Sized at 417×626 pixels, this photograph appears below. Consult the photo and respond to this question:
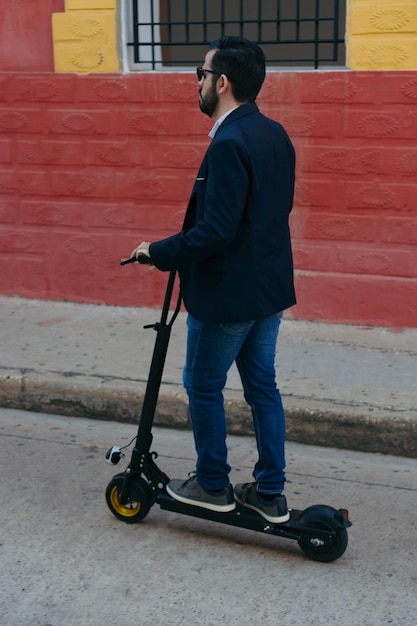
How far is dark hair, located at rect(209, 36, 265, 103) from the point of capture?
357cm

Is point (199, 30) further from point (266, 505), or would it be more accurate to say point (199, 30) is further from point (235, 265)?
point (266, 505)

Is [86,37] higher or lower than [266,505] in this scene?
higher

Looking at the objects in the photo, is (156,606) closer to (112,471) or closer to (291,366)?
(112,471)

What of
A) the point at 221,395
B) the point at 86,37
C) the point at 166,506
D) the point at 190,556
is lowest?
the point at 190,556

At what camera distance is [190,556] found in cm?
377

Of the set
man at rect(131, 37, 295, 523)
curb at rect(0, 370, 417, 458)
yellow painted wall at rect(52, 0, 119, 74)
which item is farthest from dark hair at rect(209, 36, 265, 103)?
yellow painted wall at rect(52, 0, 119, 74)

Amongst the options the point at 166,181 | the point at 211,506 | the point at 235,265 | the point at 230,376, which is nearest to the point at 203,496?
the point at 211,506

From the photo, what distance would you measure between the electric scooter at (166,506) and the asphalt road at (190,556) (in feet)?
0.25

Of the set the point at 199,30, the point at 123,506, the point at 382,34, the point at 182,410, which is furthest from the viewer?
the point at 199,30

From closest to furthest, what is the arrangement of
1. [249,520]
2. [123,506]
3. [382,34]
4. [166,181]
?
1. [249,520]
2. [123,506]
3. [382,34]
4. [166,181]

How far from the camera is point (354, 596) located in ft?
11.3

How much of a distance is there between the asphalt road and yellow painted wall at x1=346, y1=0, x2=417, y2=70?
271 cm

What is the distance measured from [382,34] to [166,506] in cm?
373

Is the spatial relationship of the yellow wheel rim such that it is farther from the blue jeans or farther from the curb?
the curb
